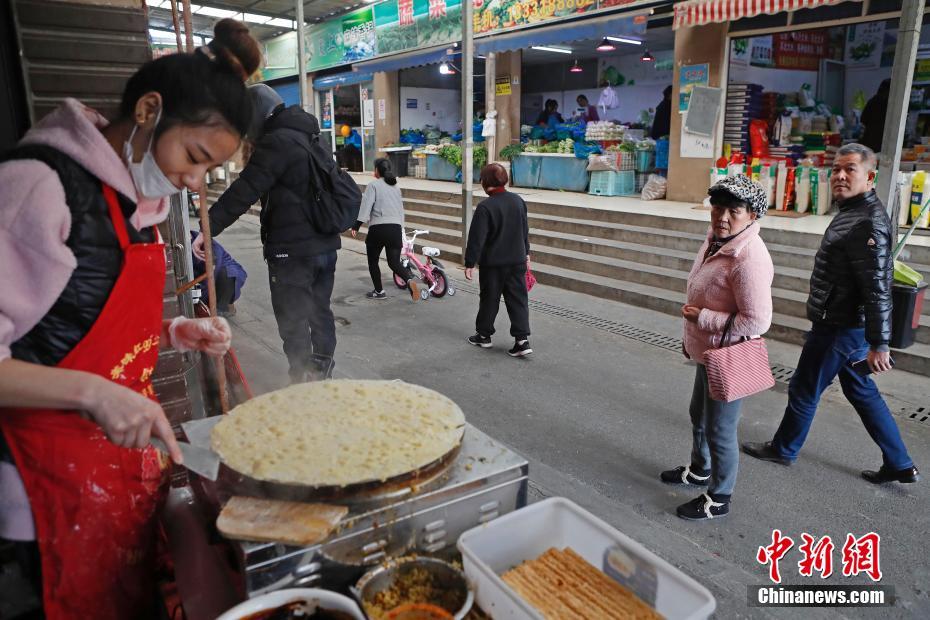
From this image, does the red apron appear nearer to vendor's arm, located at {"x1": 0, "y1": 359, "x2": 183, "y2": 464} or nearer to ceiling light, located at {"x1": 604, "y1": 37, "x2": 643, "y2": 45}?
vendor's arm, located at {"x1": 0, "y1": 359, "x2": 183, "y2": 464}

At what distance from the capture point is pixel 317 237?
4668mm

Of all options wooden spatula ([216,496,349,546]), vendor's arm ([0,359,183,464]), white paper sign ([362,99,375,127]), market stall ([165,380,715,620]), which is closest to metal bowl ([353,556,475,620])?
market stall ([165,380,715,620])

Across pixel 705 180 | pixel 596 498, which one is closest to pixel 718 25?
pixel 705 180

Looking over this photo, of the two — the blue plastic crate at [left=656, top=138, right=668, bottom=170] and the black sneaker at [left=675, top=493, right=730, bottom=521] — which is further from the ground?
the blue plastic crate at [left=656, top=138, right=668, bottom=170]

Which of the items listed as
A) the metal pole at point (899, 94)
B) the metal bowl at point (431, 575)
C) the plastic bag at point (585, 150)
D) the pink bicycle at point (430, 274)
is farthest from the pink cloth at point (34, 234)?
the plastic bag at point (585, 150)

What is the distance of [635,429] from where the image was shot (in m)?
4.85

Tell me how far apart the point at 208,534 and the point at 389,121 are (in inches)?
706

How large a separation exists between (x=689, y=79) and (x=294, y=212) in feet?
28.5

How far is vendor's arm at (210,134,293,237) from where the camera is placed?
13.9 feet

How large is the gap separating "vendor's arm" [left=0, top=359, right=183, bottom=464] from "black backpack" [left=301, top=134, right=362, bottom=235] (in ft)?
11.0

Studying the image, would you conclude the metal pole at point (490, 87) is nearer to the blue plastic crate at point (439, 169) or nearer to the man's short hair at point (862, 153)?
the blue plastic crate at point (439, 169)

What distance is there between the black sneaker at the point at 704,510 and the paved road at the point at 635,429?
0.15 feet

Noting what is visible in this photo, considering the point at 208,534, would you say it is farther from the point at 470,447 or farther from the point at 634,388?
the point at 634,388

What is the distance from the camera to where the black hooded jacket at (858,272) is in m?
3.72
